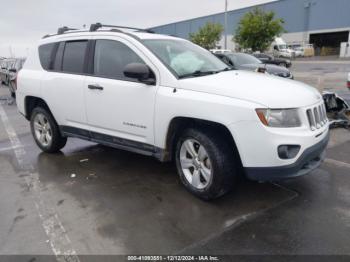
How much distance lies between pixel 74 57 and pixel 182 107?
217cm

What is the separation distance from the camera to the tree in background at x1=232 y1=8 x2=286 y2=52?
111 feet

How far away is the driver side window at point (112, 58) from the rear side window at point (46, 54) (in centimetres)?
118

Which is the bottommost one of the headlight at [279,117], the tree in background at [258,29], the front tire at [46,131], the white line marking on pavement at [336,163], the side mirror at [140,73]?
the white line marking on pavement at [336,163]

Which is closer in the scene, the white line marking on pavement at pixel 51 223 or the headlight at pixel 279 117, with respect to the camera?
the white line marking on pavement at pixel 51 223

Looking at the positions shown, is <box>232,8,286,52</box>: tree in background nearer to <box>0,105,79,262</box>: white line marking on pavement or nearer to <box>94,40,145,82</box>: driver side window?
<box>94,40,145,82</box>: driver side window

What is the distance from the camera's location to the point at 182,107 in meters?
3.31

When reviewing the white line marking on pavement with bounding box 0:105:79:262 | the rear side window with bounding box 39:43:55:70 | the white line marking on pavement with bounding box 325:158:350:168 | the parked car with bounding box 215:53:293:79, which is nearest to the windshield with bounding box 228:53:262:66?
the parked car with bounding box 215:53:293:79

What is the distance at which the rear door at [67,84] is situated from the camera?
442 centimetres

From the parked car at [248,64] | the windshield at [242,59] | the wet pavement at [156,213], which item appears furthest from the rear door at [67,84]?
the windshield at [242,59]

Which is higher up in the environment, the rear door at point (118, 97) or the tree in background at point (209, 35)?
the tree in background at point (209, 35)

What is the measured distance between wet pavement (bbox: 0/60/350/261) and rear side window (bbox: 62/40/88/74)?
147 centimetres

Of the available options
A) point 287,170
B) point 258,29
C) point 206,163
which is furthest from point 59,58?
point 258,29

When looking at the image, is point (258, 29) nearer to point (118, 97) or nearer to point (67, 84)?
point (67, 84)

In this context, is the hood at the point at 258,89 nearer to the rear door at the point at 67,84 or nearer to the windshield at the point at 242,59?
the rear door at the point at 67,84
